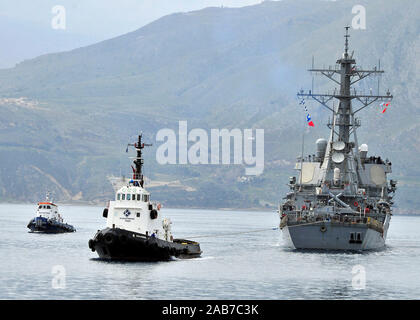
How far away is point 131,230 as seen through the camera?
7656 cm

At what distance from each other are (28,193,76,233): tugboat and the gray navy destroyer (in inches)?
1740

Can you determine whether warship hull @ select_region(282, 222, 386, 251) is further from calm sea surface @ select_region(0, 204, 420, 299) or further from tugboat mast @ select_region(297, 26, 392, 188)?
tugboat mast @ select_region(297, 26, 392, 188)

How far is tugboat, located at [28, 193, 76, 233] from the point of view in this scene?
140m

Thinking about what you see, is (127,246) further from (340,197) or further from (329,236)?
(340,197)

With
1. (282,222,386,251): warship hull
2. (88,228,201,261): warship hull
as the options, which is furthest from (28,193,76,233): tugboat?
(88,228,201,261): warship hull

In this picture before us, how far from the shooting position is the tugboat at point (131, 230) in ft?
249

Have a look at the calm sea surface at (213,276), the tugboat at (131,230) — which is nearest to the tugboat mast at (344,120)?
the calm sea surface at (213,276)

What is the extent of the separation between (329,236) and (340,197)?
8.74 meters

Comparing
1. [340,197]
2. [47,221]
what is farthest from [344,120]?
[47,221]

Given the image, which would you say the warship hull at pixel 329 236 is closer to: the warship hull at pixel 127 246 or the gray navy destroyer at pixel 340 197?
the gray navy destroyer at pixel 340 197

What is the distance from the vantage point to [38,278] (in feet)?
223

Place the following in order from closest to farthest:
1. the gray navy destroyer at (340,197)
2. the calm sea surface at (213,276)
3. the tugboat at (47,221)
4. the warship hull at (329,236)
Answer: the calm sea surface at (213,276)
the warship hull at (329,236)
the gray navy destroyer at (340,197)
the tugboat at (47,221)
